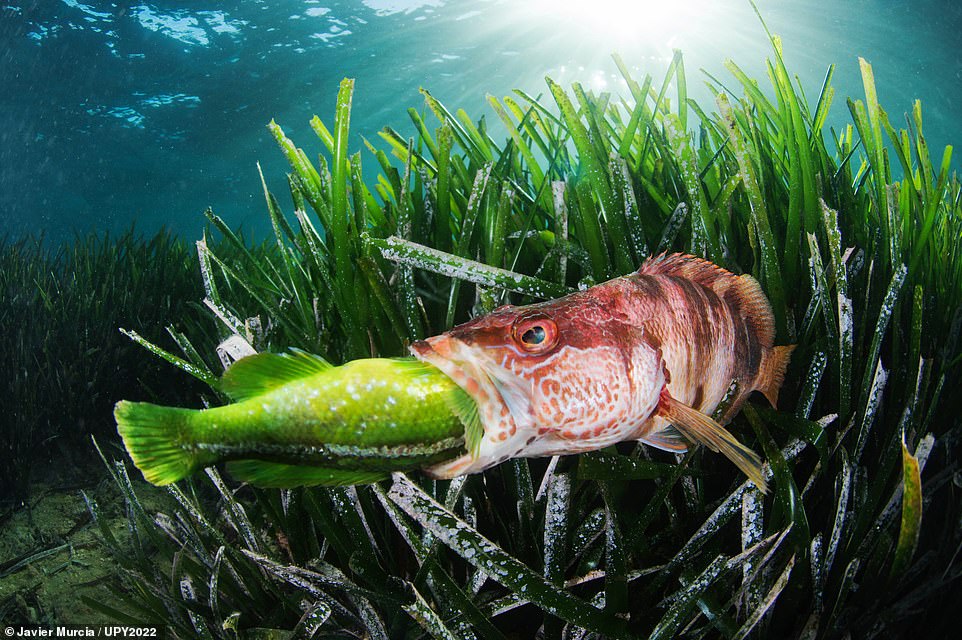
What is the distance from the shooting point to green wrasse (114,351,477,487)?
2.03 ft

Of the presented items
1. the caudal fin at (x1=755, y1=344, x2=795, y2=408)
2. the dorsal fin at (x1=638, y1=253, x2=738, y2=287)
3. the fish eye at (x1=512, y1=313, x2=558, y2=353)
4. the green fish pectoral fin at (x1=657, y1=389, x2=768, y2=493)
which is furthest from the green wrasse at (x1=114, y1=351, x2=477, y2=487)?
the caudal fin at (x1=755, y1=344, x2=795, y2=408)

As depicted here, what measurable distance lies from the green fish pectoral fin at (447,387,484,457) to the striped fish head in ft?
0.05

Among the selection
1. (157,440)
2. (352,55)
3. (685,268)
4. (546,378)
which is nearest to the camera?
(157,440)

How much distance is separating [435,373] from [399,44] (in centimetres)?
3518

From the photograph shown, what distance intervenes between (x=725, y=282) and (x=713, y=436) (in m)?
0.42

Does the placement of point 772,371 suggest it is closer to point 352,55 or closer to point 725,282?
point 725,282

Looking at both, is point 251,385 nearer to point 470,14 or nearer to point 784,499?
point 784,499

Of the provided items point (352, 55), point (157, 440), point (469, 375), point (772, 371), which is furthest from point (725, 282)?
point (352, 55)

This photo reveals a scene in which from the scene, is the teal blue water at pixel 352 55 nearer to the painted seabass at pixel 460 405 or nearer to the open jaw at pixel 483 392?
the painted seabass at pixel 460 405

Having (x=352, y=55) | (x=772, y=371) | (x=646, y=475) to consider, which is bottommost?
(x=646, y=475)

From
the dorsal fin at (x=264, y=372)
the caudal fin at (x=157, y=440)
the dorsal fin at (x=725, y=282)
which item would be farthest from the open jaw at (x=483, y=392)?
the dorsal fin at (x=725, y=282)

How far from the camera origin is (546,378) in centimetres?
70

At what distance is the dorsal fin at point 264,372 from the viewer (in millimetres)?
660

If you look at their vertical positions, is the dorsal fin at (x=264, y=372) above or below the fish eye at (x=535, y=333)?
below
